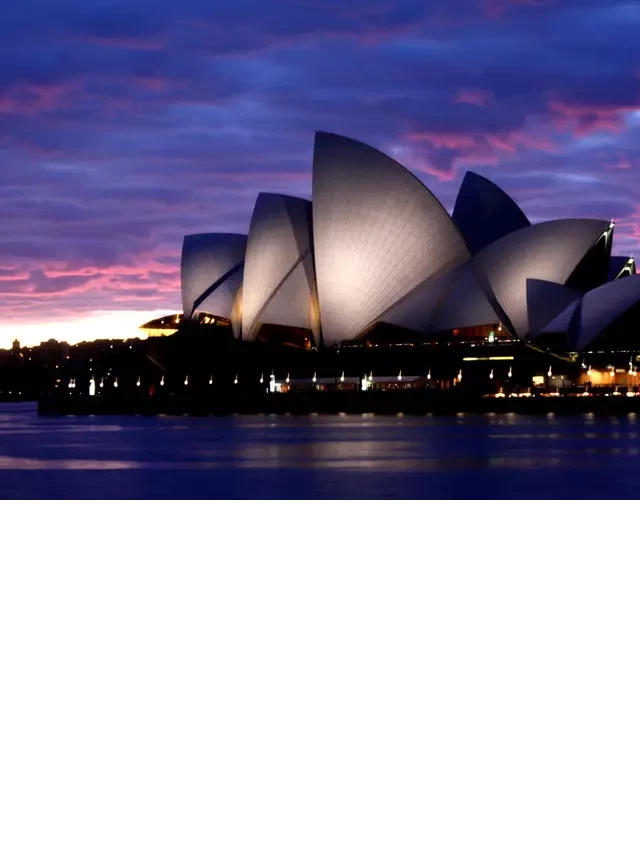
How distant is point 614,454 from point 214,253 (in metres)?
39.2

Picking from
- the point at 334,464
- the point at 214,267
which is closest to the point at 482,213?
the point at 214,267

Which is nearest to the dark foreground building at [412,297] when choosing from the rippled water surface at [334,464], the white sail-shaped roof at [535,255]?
the white sail-shaped roof at [535,255]

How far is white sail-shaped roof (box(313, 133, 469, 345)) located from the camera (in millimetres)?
50219

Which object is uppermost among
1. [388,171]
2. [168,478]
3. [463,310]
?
[388,171]

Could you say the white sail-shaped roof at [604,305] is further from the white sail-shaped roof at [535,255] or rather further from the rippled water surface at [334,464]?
the rippled water surface at [334,464]

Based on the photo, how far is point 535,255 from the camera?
51.6 m

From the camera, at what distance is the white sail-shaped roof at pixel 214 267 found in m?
59.9

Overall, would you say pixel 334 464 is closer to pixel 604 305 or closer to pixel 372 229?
pixel 604 305

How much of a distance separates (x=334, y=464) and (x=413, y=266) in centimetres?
3151
